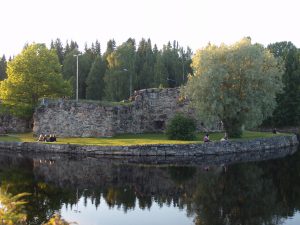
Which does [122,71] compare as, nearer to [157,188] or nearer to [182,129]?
[182,129]

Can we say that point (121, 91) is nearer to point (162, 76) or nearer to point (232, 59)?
point (162, 76)

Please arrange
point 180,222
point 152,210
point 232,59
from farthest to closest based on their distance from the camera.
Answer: point 232,59
point 152,210
point 180,222

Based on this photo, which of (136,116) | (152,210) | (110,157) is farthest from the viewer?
(136,116)

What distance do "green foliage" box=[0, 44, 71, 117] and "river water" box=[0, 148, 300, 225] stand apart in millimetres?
14484

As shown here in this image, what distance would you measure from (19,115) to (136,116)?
1222 cm

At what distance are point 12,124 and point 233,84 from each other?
24.2 meters

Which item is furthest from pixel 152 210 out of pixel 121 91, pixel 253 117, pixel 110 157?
pixel 121 91

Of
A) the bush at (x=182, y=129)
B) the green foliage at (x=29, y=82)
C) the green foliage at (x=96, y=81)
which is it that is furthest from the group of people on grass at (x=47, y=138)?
the green foliage at (x=96, y=81)

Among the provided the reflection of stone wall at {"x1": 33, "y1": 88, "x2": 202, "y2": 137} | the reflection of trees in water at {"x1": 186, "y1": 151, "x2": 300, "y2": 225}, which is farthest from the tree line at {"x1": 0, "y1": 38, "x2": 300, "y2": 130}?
the reflection of trees in water at {"x1": 186, "y1": 151, "x2": 300, "y2": 225}

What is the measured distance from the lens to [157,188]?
2142 centimetres

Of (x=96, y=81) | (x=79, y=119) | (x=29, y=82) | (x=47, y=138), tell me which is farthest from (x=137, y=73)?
(x=47, y=138)

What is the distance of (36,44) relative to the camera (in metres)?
47.9

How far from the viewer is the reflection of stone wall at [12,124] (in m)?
45.4

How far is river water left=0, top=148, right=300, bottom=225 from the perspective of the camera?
16438 mm
